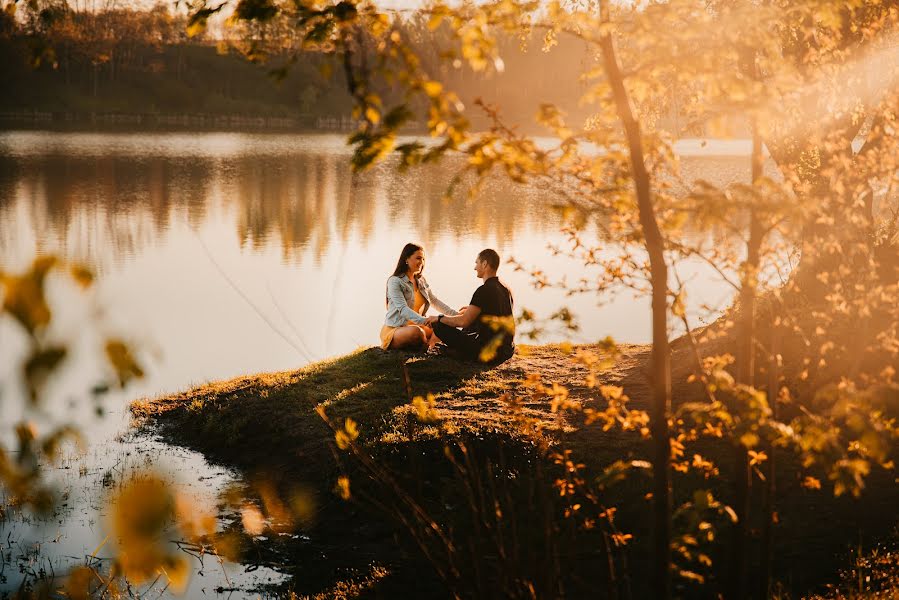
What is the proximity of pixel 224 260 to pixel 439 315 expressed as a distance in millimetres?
15885

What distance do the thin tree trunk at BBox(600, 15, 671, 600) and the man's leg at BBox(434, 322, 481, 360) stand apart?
26.6ft

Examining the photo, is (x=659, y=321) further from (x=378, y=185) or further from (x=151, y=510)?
(x=378, y=185)

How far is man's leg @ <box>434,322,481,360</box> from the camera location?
40.1 ft

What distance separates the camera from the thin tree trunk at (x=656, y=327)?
3787mm

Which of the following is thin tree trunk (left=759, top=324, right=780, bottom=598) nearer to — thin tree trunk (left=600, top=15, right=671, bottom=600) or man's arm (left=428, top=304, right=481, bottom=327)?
thin tree trunk (left=600, top=15, right=671, bottom=600)

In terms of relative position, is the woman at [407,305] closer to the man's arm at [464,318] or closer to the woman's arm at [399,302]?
the woman's arm at [399,302]

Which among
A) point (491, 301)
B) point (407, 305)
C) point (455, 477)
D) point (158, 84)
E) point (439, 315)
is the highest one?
point (158, 84)

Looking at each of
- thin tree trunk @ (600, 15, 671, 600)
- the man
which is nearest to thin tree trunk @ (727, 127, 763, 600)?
thin tree trunk @ (600, 15, 671, 600)

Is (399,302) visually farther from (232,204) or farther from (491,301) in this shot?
(232,204)

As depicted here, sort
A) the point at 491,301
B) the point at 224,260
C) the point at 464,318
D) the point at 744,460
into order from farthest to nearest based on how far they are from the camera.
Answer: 1. the point at 224,260
2. the point at 464,318
3. the point at 491,301
4. the point at 744,460

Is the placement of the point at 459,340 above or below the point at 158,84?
below

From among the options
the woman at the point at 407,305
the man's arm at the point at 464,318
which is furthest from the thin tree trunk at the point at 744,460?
the woman at the point at 407,305

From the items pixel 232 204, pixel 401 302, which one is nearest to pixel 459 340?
pixel 401 302

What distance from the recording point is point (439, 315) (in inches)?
492
